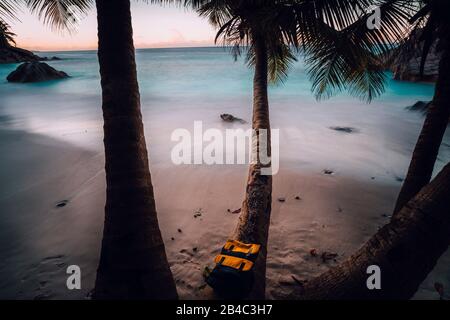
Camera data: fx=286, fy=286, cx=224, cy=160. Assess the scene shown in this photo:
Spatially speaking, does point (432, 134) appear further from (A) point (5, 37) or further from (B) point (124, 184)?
(A) point (5, 37)

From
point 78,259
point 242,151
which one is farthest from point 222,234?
point 242,151

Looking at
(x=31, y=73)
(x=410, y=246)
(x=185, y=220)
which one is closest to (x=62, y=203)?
(x=185, y=220)

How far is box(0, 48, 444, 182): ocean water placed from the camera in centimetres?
939

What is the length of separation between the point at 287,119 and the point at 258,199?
42.9ft

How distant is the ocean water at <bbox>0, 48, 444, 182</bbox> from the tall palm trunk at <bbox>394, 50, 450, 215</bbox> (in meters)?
4.12

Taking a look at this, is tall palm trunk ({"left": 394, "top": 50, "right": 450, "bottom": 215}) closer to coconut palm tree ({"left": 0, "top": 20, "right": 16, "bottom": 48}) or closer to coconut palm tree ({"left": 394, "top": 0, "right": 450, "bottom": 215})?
coconut palm tree ({"left": 394, "top": 0, "right": 450, "bottom": 215})

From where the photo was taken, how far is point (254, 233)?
392 centimetres

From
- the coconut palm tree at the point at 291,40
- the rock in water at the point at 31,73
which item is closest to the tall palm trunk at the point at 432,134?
the coconut palm tree at the point at 291,40

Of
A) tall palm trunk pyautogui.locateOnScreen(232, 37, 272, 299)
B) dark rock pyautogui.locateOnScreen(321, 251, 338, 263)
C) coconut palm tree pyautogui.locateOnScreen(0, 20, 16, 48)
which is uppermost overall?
coconut palm tree pyautogui.locateOnScreen(0, 20, 16, 48)

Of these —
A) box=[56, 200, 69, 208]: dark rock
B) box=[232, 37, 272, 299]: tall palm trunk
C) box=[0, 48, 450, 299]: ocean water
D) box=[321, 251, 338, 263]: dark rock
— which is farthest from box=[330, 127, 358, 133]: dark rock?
box=[56, 200, 69, 208]: dark rock

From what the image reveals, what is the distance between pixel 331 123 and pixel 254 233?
1281cm

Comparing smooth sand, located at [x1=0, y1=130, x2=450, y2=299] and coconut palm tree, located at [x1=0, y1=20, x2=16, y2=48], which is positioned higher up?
coconut palm tree, located at [x1=0, y1=20, x2=16, y2=48]

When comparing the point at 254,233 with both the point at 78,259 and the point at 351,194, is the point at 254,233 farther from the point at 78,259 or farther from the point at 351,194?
the point at 351,194

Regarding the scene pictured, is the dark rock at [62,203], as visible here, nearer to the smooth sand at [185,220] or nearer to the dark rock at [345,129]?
the smooth sand at [185,220]
